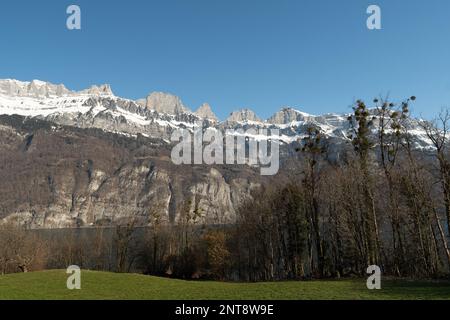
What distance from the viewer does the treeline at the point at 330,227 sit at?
40438 millimetres

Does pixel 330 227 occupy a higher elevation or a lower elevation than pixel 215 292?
higher

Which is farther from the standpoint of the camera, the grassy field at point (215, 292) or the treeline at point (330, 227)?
the treeline at point (330, 227)

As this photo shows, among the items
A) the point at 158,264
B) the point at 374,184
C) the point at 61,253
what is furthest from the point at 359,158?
the point at 61,253

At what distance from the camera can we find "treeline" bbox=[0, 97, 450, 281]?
133ft

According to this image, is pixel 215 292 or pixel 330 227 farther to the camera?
pixel 330 227

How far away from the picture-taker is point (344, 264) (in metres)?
61.5

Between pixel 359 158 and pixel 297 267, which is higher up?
pixel 359 158

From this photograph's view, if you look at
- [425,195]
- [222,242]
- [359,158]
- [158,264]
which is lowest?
[158,264]

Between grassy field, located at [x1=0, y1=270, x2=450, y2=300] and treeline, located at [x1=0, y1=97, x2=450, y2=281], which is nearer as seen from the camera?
grassy field, located at [x1=0, y1=270, x2=450, y2=300]

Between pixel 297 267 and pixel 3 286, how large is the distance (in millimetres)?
41107

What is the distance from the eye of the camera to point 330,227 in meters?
62.9
